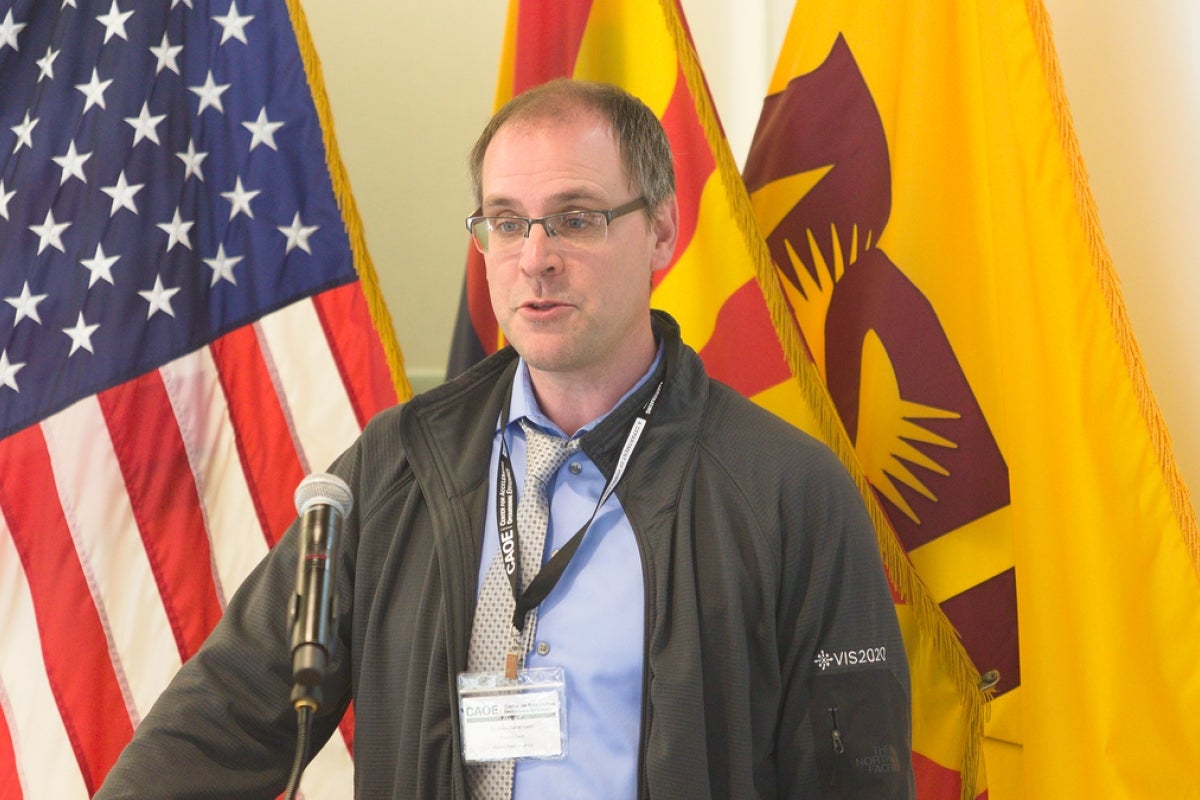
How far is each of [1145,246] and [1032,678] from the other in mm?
832

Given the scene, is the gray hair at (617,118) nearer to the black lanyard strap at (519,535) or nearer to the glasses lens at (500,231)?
the glasses lens at (500,231)

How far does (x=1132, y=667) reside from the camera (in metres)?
1.86

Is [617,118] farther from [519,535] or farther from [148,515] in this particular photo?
[148,515]

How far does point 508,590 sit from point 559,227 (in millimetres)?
483

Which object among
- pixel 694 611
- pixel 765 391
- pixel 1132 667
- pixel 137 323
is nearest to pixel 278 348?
pixel 137 323

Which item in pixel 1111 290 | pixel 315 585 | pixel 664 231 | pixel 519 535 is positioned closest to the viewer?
pixel 315 585

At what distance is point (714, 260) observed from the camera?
6.87 ft

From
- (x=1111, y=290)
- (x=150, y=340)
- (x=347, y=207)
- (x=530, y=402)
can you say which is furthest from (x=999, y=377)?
(x=150, y=340)

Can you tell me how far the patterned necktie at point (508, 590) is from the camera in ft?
4.59

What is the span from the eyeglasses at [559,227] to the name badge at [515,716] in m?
0.56

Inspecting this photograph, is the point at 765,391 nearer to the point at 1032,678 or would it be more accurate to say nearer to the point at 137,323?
the point at 1032,678

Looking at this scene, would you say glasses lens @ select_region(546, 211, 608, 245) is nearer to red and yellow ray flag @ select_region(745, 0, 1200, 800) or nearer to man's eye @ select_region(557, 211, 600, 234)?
man's eye @ select_region(557, 211, 600, 234)

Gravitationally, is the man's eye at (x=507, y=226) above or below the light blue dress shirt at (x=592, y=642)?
above

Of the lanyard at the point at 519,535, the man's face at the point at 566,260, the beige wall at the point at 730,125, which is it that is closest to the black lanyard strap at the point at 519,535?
the lanyard at the point at 519,535
